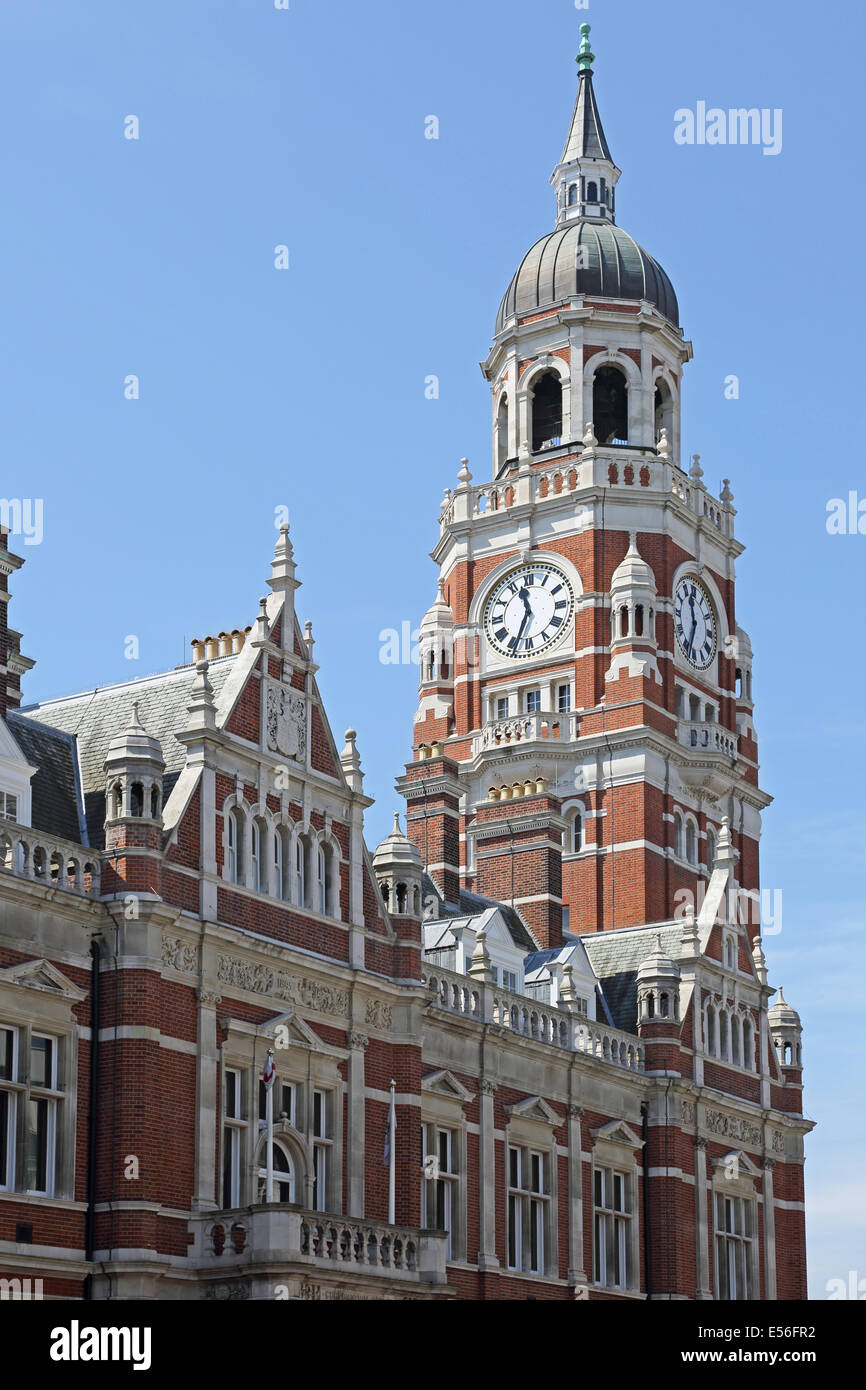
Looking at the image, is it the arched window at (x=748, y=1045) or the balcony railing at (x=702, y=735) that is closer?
the arched window at (x=748, y=1045)

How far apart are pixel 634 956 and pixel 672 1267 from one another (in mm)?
8563

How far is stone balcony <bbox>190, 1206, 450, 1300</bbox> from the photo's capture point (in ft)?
131

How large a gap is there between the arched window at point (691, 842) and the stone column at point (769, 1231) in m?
17.7

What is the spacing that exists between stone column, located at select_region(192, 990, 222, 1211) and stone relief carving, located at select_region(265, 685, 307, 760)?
5.61m

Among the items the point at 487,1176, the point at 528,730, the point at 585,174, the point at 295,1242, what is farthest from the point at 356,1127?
the point at 585,174

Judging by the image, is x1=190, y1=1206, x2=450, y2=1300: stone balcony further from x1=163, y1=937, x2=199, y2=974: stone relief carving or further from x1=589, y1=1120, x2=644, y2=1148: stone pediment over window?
x1=589, y1=1120, x2=644, y2=1148: stone pediment over window

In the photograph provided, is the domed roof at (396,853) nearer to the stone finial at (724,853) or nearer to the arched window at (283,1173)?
the arched window at (283,1173)

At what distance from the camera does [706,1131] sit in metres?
58.9

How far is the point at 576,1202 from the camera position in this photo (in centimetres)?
5372

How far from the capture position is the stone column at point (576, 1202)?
175ft

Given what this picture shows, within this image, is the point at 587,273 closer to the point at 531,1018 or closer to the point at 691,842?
the point at 691,842

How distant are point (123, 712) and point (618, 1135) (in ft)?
56.2

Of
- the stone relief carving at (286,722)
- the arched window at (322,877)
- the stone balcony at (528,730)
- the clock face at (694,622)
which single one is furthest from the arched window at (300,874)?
the clock face at (694,622)
